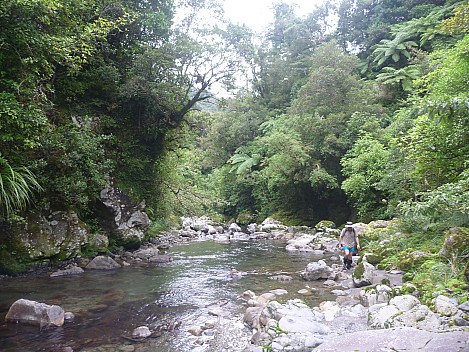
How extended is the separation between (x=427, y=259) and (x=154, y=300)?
6.01 m

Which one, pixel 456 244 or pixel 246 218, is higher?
pixel 456 244

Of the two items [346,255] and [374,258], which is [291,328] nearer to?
[346,255]

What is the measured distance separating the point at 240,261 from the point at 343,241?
12.7 ft

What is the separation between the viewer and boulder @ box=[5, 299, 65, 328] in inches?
226

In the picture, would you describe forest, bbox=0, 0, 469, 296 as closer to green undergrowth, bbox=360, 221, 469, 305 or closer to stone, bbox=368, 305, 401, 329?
green undergrowth, bbox=360, 221, 469, 305

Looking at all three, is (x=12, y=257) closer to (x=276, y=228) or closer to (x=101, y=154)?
(x=101, y=154)

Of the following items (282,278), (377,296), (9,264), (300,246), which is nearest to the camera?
(377,296)

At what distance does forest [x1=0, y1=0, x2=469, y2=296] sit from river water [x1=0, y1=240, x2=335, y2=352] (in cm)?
218

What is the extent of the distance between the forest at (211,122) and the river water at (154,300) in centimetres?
Answer: 218

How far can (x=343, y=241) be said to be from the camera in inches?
376

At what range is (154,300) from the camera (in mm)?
7406

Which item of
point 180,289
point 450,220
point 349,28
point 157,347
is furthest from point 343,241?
point 349,28

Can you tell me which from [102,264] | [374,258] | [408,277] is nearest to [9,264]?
[102,264]

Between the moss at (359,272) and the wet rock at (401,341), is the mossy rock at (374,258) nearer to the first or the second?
the moss at (359,272)
